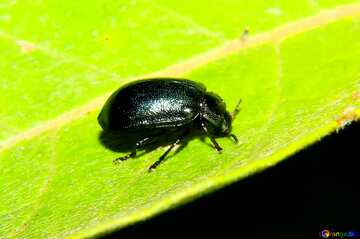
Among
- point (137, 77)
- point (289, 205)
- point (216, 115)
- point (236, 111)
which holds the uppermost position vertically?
point (137, 77)

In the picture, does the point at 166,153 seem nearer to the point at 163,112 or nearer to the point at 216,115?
the point at 163,112

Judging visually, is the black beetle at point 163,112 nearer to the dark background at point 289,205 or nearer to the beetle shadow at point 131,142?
the beetle shadow at point 131,142

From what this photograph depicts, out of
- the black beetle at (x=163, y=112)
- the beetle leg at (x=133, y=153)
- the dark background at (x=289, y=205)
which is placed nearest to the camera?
the beetle leg at (x=133, y=153)

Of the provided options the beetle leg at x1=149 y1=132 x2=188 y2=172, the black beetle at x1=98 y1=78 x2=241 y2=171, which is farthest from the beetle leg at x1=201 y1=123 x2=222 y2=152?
the beetle leg at x1=149 y1=132 x2=188 y2=172

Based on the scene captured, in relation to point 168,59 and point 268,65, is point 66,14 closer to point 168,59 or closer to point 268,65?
point 168,59

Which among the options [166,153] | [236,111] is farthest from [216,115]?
[166,153]

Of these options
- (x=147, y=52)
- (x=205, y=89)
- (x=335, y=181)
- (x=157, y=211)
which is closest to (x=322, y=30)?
(x=205, y=89)

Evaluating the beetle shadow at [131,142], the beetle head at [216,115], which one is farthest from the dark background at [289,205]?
the beetle shadow at [131,142]
